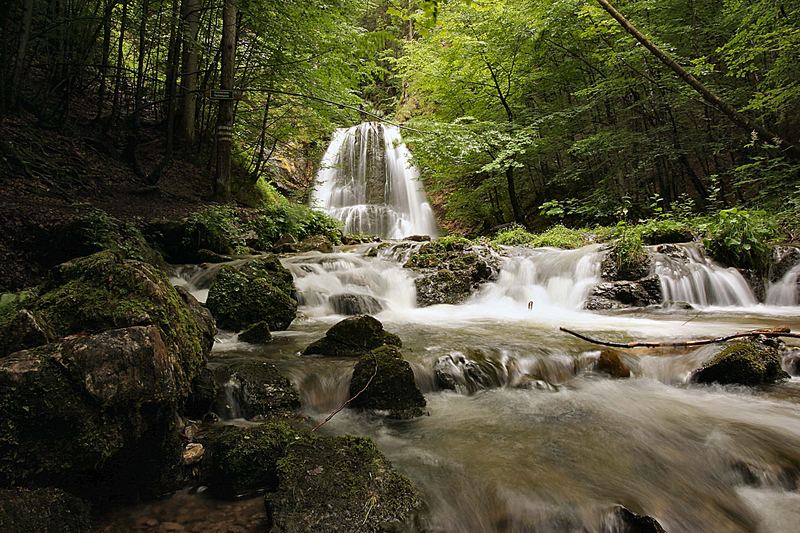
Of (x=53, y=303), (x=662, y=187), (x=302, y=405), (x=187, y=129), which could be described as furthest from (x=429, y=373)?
(x=662, y=187)

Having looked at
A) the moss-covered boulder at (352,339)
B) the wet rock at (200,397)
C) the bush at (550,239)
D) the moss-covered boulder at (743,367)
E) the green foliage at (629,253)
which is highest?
the bush at (550,239)

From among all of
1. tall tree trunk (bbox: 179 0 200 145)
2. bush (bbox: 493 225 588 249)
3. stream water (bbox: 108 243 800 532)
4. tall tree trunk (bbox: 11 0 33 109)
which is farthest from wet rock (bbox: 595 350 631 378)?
tall tree trunk (bbox: 11 0 33 109)

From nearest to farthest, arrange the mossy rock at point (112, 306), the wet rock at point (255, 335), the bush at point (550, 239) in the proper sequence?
the mossy rock at point (112, 306)
the wet rock at point (255, 335)
the bush at point (550, 239)

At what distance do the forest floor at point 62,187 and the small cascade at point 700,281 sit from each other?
9.86 m

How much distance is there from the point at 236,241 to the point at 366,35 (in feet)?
19.7

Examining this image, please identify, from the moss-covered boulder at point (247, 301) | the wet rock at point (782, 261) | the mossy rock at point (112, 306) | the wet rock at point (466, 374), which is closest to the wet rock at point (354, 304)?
the moss-covered boulder at point (247, 301)

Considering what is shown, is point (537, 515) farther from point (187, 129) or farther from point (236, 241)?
point (187, 129)

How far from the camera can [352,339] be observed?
4.85 metres

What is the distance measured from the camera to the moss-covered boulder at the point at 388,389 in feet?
11.8

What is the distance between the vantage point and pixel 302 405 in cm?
366

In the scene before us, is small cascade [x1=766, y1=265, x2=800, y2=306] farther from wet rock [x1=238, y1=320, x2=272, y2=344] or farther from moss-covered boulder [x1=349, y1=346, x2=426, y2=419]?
wet rock [x1=238, y1=320, x2=272, y2=344]

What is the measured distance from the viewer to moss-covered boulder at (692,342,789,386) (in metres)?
3.93

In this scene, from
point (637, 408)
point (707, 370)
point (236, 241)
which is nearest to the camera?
point (637, 408)

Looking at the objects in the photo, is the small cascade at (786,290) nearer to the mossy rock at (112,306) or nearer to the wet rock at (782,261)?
the wet rock at (782,261)
